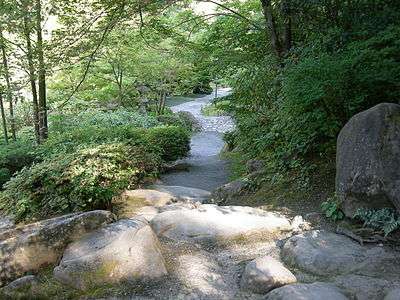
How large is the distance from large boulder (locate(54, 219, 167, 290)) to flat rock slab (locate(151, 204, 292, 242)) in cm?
67

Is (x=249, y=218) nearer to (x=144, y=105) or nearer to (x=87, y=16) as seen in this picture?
(x=87, y=16)

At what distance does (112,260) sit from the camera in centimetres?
352

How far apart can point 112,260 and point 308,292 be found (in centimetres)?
169

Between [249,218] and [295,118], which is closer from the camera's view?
[249,218]

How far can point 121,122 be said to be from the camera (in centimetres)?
1505

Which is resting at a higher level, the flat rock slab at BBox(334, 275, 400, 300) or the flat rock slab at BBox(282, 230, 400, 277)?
the flat rock slab at BBox(282, 230, 400, 277)

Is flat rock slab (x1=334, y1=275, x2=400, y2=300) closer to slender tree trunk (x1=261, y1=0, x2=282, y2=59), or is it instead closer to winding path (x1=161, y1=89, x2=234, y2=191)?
slender tree trunk (x1=261, y1=0, x2=282, y2=59)

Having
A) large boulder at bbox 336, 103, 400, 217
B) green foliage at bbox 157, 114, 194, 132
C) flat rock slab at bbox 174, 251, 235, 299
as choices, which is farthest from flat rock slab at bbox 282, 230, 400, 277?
green foliage at bbox 157, 114, 194, 132

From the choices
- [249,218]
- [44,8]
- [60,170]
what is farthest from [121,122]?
[249,218]

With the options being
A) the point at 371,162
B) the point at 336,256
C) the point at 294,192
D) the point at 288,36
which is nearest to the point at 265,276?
the point at 336,256

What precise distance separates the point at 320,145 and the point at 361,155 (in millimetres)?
1533

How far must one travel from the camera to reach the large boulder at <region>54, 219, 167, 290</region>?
3.45 metres

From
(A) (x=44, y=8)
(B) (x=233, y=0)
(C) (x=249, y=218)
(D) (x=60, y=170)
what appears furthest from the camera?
(B) (x=233, y=0)

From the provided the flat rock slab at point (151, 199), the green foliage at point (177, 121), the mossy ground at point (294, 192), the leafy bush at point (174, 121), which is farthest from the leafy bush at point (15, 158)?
the mossy ground at point (294, 192)
